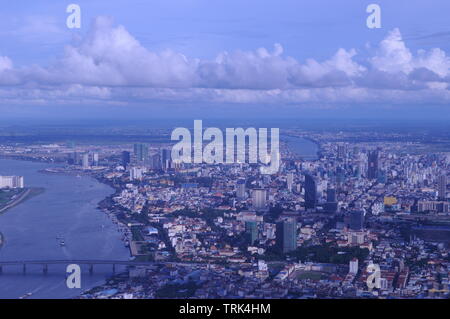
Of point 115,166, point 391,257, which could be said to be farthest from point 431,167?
point 115,166

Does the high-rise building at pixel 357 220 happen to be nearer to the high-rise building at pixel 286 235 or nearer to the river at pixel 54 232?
the high-rise building at pixel 286 235

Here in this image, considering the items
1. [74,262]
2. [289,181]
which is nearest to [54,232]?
[74,262]

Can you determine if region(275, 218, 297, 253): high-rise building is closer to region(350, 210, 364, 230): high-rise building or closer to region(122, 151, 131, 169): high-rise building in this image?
region(350, 210, 364, 230): high-rise building

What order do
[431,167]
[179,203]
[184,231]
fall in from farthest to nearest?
[431,167] → [179,203] → [184,231]

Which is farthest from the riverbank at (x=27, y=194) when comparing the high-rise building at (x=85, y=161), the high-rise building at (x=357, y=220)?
the high-rise building at (x=357, y=220)
